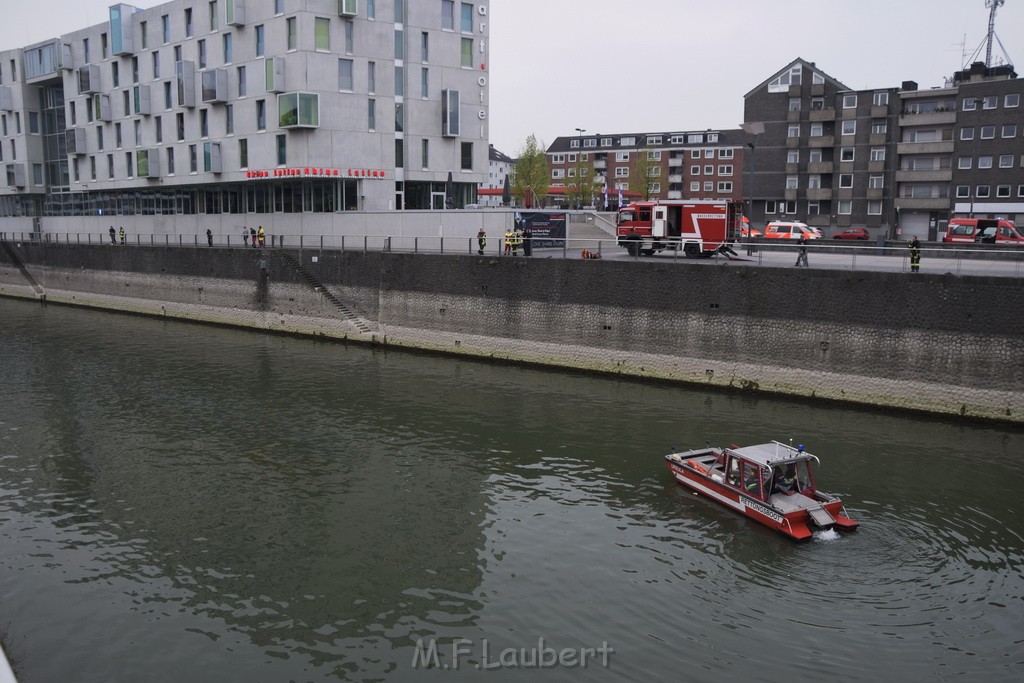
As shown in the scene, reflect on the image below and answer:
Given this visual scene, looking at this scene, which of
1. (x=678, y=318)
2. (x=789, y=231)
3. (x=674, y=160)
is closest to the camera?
(x=678, y=318)

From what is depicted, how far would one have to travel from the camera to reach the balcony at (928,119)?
72.2 meters

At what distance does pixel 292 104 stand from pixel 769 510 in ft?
144

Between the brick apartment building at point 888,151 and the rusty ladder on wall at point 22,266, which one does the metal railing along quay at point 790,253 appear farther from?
the brick apartment building at point 888,151

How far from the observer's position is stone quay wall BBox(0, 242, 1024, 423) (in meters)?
26.8

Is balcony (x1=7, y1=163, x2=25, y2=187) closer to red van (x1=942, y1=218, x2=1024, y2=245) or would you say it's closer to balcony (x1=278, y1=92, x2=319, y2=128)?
balcony (x1=278, y1=92, x2=319, y2=128)

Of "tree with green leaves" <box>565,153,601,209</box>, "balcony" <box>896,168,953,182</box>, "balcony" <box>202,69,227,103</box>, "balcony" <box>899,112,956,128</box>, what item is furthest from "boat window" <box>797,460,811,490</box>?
"tree with green leaves" <box>565,153,601,209</box>

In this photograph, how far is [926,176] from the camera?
74125 millimetres

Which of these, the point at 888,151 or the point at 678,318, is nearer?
the point at 678,318

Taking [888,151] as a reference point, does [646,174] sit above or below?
below

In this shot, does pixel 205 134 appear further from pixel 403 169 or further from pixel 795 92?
pixel 795 92

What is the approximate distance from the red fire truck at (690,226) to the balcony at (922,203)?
145 feet

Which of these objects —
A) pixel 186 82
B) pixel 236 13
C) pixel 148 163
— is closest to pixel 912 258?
pixel 236 13

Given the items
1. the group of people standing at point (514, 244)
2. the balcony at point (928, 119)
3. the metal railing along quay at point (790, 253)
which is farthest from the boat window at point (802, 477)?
the balcony at point (928, 119)

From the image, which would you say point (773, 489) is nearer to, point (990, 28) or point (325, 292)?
point (325, 292)
